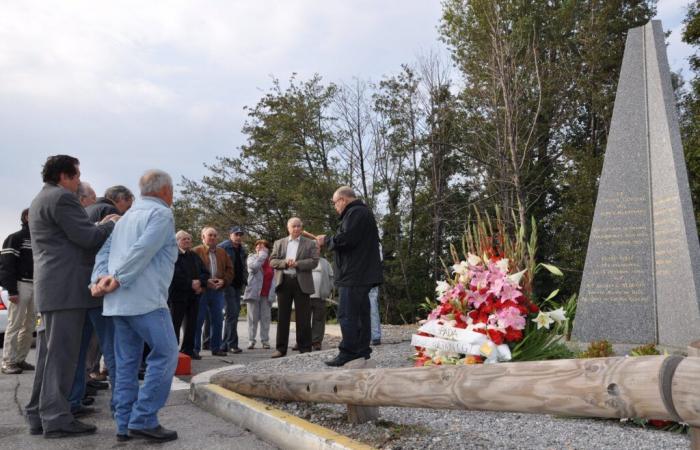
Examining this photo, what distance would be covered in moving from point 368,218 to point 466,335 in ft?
6.54

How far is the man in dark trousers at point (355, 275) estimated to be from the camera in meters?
6.40

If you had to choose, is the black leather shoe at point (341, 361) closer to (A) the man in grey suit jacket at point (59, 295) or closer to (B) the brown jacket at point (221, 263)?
(A) the man in grey suit jacket at point (59, 295)

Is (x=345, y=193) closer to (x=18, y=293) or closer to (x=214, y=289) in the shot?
(x=214, y=289)

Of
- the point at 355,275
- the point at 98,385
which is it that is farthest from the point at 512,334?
the point at 98,385

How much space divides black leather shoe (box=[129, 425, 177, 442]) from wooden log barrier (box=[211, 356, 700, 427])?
3.54 feet

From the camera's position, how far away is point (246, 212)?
3073cm

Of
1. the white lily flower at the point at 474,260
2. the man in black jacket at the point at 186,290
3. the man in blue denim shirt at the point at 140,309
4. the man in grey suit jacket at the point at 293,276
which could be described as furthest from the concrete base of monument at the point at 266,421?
the man in black jacket at the point at 186,290

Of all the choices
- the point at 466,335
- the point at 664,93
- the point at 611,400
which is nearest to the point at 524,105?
the point at 664,93

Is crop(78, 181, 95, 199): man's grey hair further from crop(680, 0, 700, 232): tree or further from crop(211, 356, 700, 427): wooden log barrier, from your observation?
crop(680, 0, 700, 232): tree

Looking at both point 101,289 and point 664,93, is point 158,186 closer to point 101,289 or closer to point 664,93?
point 101,289

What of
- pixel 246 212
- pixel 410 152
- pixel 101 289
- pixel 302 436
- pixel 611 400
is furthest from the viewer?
pixel 246 212

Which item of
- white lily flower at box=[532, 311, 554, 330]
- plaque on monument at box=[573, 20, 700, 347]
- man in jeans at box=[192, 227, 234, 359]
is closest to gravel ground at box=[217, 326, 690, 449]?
white lily flower at box=[532, 311, 554, 330]

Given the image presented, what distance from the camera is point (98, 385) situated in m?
6.15

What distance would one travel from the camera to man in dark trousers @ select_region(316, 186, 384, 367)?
6.40 m
